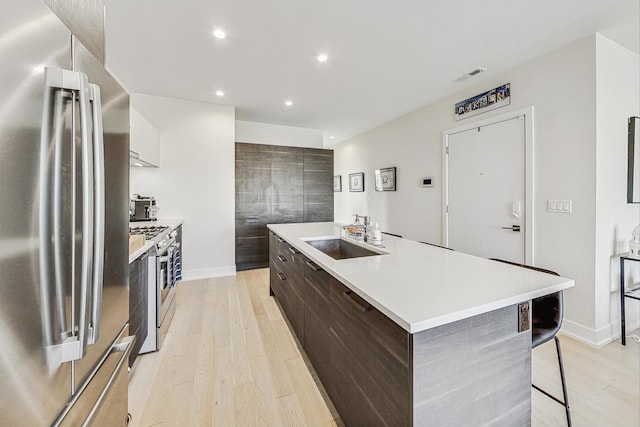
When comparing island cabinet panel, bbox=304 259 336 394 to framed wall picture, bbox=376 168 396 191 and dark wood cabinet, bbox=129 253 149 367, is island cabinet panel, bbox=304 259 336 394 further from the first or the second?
framed wall picture, bbox=376 168 396 191

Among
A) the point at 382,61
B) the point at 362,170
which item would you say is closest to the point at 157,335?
the point at 382,61

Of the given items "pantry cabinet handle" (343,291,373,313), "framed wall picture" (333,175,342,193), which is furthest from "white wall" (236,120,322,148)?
"pantry cabinet handle" (343,291,373,313)

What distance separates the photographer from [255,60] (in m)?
2.78

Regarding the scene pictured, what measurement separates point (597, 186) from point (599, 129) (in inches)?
19.3

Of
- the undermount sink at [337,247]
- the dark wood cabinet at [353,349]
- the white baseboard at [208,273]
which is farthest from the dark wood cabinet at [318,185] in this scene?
the dark wood cabinet at [353,349]

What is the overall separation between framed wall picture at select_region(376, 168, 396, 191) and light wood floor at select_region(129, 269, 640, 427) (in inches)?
125

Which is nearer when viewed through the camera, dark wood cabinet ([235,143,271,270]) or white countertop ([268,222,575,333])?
white countertop ([268,222,575,333])

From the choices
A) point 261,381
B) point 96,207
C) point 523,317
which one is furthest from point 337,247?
point 96,207

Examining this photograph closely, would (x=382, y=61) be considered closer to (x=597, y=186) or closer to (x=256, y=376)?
(x=597, y=186)

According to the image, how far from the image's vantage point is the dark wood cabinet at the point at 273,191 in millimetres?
4535

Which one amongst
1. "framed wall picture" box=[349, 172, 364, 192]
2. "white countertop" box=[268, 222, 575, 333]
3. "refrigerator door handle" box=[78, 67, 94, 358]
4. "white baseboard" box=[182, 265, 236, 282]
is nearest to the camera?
"refrigerator door handle" box=[78, 67, 94, 358]

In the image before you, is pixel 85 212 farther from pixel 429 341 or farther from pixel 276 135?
pixel 276 135

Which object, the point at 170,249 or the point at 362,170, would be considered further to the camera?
the point at 362,170

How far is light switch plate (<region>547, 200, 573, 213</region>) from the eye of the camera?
2430 millimetres
